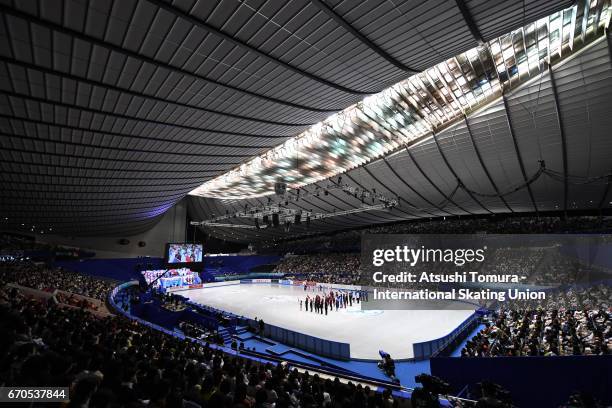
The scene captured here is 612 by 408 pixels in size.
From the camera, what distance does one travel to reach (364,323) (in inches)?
824

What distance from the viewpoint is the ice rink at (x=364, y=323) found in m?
16.3

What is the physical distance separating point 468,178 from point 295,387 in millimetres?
26027

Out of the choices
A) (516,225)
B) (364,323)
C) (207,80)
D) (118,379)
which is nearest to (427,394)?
(118,379)

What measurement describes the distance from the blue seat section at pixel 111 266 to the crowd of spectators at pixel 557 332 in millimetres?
40512

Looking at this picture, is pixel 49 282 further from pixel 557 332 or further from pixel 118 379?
pixel 557 332

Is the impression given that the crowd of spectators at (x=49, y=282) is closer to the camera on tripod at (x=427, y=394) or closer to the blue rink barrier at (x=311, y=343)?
the blue rink barrier at (x=311, y=343)

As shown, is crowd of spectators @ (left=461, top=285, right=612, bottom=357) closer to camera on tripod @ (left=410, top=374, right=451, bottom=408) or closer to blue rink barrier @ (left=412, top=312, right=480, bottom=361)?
blue rink barrier @ (left=412, top=312, right=480, bottom=361)

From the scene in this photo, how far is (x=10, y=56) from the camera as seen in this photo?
8.23 metres

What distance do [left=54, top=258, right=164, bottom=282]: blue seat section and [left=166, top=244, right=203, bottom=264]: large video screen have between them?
7.27m

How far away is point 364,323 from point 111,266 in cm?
3452

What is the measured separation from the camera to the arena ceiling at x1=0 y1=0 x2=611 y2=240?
751 cm

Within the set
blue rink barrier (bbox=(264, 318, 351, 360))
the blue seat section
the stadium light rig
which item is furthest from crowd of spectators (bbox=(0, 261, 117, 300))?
the stadium light rig

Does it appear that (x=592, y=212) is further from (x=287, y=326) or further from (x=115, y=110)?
(x=115, y=110)

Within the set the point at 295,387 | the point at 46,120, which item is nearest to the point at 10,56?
the point at 46,120
